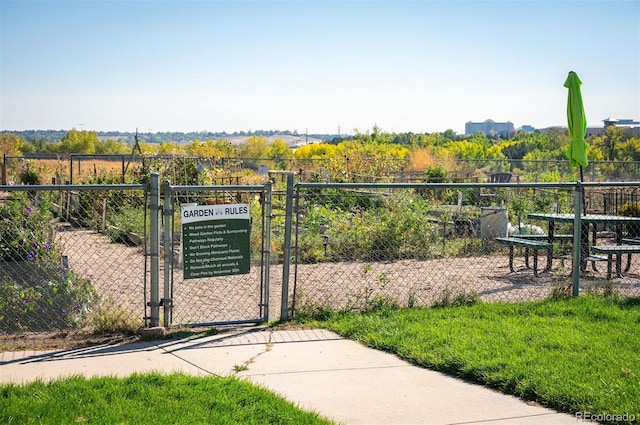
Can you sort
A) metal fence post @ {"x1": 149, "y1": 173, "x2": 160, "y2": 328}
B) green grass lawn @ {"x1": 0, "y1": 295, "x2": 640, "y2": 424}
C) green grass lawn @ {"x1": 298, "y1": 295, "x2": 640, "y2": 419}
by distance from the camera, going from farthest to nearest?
metal fence post @ {"x1": 149, "y1": 173, "x2": 160, "y2": 328} < green grass lawn @ {"x1": 298, "y1": 295, "x2": 640, "y2": 419} < green grass lawn @ {"x1": 0, "y1": 295, "x2": 640, "y2": 424}

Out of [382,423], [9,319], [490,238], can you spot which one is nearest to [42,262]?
[9,319]

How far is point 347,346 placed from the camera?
7.20 metres

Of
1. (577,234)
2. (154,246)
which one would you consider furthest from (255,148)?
(154,246)

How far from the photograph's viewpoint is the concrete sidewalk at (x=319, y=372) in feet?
18.1

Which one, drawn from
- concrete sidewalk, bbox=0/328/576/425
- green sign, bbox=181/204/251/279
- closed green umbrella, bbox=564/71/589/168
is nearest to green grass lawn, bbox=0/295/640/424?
concrete sidewalk, bbox=0/328/576/425

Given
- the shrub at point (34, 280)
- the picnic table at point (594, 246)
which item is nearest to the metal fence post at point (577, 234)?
the picnic table at point (594, 246)

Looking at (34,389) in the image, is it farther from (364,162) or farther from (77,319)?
(364,162)

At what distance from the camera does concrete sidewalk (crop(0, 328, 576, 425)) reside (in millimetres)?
5504

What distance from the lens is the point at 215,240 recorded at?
302 inches

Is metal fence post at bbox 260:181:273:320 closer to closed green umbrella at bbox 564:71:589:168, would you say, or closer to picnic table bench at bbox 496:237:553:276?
picnic table bench at bbox 496:237:553:276

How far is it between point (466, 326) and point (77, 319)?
152 inches

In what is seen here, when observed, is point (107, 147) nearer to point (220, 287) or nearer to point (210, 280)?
point (210, 280)

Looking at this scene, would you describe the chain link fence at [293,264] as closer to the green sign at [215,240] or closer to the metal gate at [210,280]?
the metal gate at [210,280]

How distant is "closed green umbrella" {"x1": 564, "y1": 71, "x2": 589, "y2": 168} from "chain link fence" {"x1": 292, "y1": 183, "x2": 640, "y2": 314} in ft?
4.28
